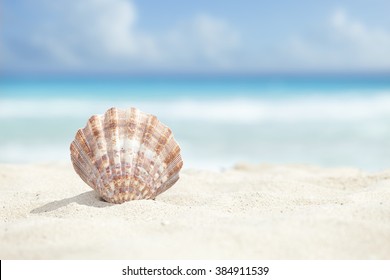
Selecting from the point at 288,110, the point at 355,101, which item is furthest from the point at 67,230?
the point at 355,101

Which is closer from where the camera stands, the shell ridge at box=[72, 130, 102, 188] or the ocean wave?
the shell ridge at box=[72, 130, 102, 188]

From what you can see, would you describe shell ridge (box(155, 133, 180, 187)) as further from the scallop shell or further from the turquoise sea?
the turquoise sea

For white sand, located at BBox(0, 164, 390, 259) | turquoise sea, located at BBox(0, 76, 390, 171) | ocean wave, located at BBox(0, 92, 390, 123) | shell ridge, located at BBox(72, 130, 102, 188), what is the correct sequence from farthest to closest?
ocean wave, located at BBox(0, 92, 390, 123) < turquoise sea, located at BBox(0, 76, 390, 171) < shell ridge, located at BBox(72, 130, 102, 188) < white sand, located at BBox(0, 164, 390, 259)

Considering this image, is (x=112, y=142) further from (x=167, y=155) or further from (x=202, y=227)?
(x=202, y=227)

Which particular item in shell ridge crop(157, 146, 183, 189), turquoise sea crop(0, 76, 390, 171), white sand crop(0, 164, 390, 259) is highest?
turquoise sea crop(0, 76, 390, 171)

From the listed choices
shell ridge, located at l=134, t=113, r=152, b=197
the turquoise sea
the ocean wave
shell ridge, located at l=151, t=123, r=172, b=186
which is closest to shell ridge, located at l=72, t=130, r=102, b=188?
shell ridge, located at l=134, t=113, r=152, b=197

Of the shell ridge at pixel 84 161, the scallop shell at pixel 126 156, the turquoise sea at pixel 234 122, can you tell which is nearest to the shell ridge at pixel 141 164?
the scallop shell at pixel 126 156

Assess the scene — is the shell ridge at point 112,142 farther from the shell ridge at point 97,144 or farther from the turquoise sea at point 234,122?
the turquoise sea at point 234,122

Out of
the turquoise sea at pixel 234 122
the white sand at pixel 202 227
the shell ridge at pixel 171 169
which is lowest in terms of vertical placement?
the white sand at pixel 202 227

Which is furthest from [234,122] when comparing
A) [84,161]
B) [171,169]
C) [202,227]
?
[202,227]
